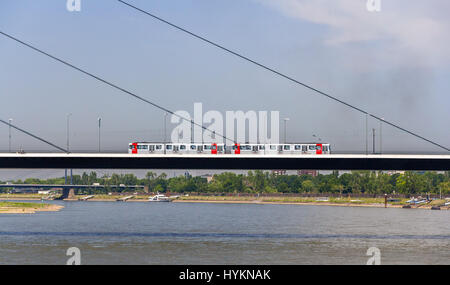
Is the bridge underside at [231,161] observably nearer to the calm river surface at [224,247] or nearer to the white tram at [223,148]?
the calm river surface at [224,247]

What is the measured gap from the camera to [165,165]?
56.0 metres

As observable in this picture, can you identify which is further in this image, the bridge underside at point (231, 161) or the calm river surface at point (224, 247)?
the bridge underside at point (231, 161)

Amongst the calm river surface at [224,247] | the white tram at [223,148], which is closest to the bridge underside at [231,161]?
the calm river surface at [224,247]

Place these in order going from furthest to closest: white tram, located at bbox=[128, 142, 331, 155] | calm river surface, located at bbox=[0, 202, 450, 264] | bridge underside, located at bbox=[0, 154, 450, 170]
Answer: white tram, located at bbox=[128, 142, 331, 155] → bridge underside, located at bbox=[0, 154, 450, 170] → calm river surface, located at bbox=[0, 202, 450, 264]

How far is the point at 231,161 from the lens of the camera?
179 feet

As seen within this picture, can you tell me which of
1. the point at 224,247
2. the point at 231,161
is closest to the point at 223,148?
the point at 231,161

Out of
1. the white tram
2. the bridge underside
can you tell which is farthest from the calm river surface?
the white tram

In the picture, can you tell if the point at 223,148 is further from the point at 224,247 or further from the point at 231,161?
the point at 224,247

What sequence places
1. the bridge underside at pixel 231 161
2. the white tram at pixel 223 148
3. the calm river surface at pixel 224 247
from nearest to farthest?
1. the calm river surface at pixel 224 247
2. the bridge underside at pixel 231 161
3. the white tram at pixel 223 148

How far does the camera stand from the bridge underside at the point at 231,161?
53969 millimetres

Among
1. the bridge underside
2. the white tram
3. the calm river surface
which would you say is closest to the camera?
the calm river surface

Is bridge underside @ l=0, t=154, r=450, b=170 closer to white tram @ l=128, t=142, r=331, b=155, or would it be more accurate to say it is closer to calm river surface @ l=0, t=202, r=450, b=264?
calm river surface @ l=0, t=202, r=450, b=264

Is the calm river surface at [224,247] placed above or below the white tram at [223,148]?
below

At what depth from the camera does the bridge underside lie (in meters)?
54.0
